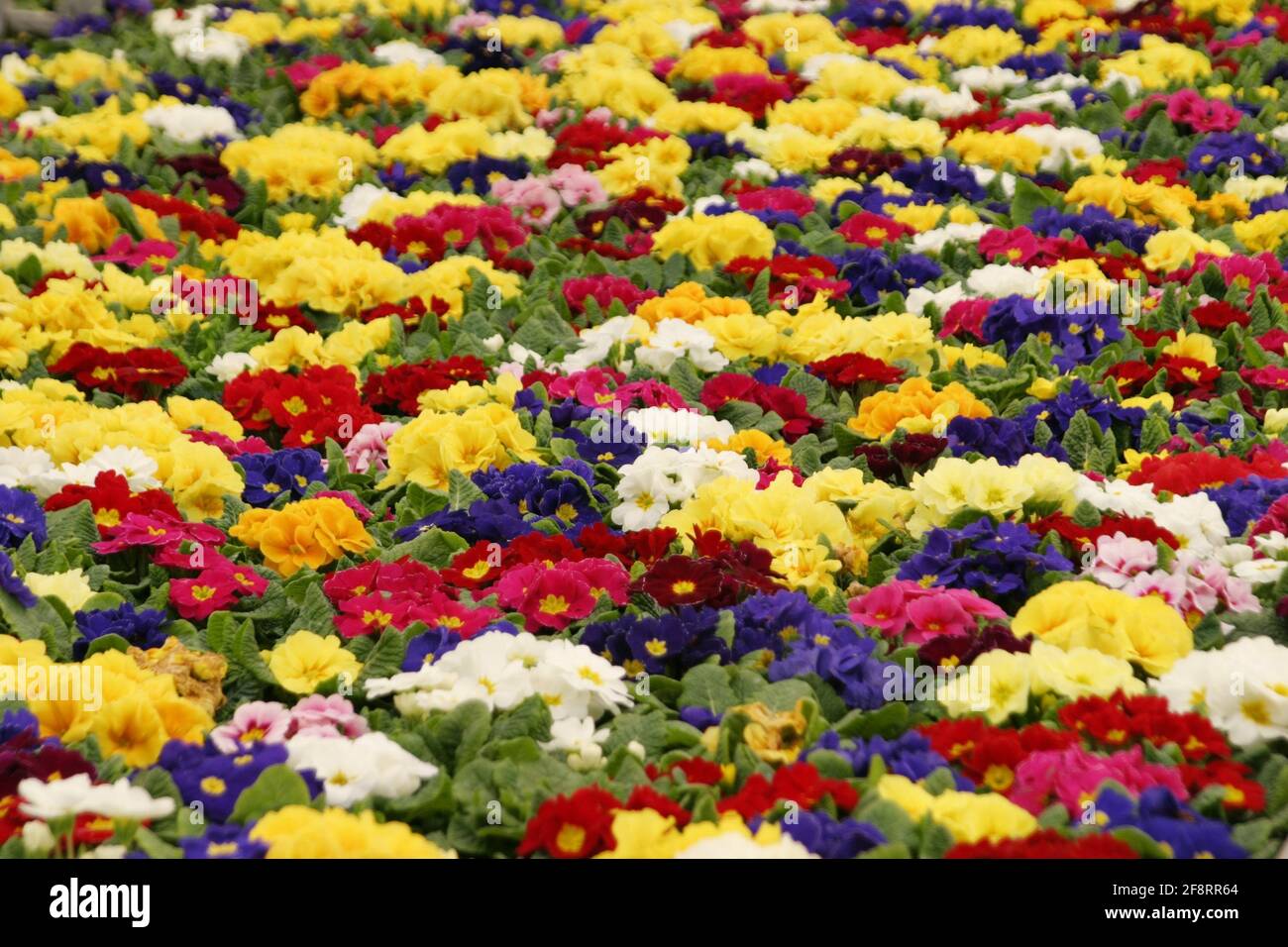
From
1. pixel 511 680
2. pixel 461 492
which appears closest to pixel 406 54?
pixel 461 492

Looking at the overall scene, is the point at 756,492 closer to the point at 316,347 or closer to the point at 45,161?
the point at 316,347

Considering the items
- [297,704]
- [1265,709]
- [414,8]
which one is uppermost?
[414,8]

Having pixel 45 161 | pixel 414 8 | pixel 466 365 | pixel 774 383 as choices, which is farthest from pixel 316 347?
pixel 414 8

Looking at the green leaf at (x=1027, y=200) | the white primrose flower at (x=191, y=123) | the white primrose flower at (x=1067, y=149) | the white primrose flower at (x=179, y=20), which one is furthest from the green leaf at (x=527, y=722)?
the white primrose flower at (x=179, y=20)

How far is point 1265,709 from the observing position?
313 cm

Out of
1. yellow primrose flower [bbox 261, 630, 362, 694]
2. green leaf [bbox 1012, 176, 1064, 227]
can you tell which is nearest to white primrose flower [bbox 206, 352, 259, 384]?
yellow primrose flower [bbox 261, 630, 362, 694]

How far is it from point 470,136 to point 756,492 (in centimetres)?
338

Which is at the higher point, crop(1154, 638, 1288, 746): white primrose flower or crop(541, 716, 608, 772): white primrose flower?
crop(1154, 638, 1288, 746): white primrose flower

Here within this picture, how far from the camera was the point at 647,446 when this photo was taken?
14.7 ft

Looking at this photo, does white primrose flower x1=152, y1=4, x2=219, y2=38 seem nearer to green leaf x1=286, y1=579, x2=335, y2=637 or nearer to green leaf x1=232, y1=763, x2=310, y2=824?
green leaf x1=286, y1=579, x2=335, y2=637

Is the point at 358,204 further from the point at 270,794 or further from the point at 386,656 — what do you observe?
the point at 270,794

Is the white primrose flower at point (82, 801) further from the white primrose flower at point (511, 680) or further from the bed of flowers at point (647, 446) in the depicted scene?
the white primrose flower at point (511, 680)

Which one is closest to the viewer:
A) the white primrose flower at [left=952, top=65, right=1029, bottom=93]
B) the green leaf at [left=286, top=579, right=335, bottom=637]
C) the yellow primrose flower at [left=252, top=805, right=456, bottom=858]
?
the yellow primrose flower at [left=252, top=805, right=456, bottom=858]

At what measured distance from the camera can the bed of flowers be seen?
9.82 ft
